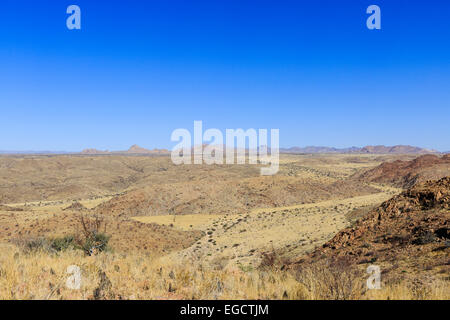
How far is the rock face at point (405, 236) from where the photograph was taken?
9125 mm

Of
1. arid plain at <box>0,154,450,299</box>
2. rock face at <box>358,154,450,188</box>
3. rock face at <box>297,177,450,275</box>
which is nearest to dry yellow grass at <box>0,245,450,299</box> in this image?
arid plain at <box>0,154,450,299</box>

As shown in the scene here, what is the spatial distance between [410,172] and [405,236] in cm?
5370

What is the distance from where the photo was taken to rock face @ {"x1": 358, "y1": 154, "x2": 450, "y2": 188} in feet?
163

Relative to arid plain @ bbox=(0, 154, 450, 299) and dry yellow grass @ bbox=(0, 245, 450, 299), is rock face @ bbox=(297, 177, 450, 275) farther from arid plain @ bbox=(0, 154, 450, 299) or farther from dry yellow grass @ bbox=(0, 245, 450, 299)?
dry yellow grass @ bbox=(0, 245, 450, 299)

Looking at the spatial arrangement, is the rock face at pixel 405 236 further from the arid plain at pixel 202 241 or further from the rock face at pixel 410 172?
the rock face at pixel 410 172

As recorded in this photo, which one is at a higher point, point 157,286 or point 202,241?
point 157,286

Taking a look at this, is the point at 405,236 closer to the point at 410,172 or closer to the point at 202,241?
the point at 202,241

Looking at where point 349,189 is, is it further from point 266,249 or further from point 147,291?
point 147,291

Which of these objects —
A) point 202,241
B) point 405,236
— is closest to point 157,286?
point 405,236

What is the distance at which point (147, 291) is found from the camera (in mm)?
5680

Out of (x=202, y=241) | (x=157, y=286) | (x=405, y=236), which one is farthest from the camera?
(x=202, y=241)

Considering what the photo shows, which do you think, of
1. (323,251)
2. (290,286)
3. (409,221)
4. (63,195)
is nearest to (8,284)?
(290,286)

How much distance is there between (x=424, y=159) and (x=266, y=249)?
63.2 m

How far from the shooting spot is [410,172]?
57.2 metres
